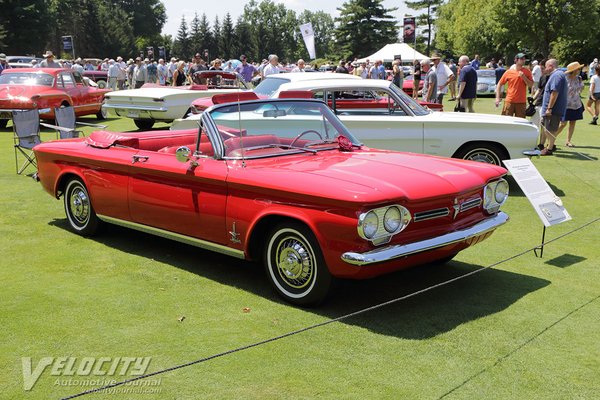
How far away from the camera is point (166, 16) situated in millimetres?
123375

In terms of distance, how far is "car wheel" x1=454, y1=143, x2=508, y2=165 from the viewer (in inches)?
360

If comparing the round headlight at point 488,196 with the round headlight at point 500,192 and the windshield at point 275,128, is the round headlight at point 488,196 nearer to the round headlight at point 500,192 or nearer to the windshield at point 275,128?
the round headlight at point 500,192

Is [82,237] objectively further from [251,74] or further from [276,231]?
[251,74]

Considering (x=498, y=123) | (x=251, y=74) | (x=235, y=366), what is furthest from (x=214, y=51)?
(x=235, y=366)

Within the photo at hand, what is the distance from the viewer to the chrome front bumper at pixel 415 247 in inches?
164

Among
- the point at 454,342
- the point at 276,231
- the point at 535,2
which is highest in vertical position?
the point at 535,2

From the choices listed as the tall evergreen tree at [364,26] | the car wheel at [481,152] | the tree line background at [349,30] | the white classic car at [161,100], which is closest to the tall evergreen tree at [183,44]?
the tree line background at [349,30]

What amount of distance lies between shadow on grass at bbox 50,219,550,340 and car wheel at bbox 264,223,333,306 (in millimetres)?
125

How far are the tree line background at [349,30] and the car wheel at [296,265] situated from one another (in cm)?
4314

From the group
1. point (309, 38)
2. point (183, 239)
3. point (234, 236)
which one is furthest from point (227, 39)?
point (234, 236)

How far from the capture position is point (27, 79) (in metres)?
16.1

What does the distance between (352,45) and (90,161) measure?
8865cm

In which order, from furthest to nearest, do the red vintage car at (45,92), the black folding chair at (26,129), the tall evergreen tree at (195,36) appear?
the tall evergreen tree at (195,36) → the red vintage car at (45,92) → the black folding chair at (26,129)

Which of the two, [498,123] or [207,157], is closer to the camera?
[207,157]
